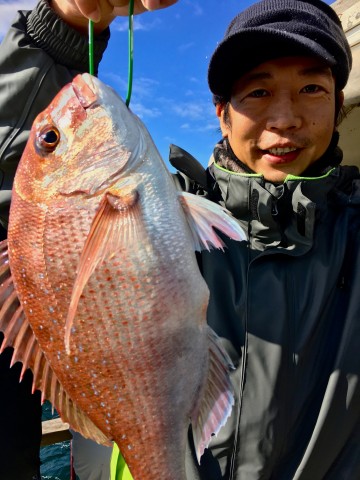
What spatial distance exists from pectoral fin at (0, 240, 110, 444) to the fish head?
0.41 m

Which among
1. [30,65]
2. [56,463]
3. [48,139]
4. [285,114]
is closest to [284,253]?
[285,114]

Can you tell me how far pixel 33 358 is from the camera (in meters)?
1.52

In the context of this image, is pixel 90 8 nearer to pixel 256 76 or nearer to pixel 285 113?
pixel 256 76

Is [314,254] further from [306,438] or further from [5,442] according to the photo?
[5,442]

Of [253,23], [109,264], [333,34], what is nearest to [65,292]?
[109,264]

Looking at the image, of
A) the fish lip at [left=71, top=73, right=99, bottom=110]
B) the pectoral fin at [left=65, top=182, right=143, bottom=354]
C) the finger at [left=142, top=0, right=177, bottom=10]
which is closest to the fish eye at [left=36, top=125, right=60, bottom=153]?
the fish lip at [left=71, top=73, right=99, bottom=110]

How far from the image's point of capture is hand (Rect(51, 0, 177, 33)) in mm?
1544

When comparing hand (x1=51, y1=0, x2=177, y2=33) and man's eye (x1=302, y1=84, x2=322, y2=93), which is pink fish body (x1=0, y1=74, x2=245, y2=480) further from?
man's eye (x1=302, y1=84, x2=322, y2=93)

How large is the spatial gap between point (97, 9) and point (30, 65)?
2.01ft

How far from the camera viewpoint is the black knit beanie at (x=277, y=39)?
77.4 inches

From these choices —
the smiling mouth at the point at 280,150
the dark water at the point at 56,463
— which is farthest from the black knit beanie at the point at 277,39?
the dark water at the point at 56,463

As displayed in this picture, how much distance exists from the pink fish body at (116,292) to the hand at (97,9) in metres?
0.28

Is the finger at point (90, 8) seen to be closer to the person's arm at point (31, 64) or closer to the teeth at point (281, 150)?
the person's arm at point (31, 64)

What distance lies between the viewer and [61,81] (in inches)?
82.3
